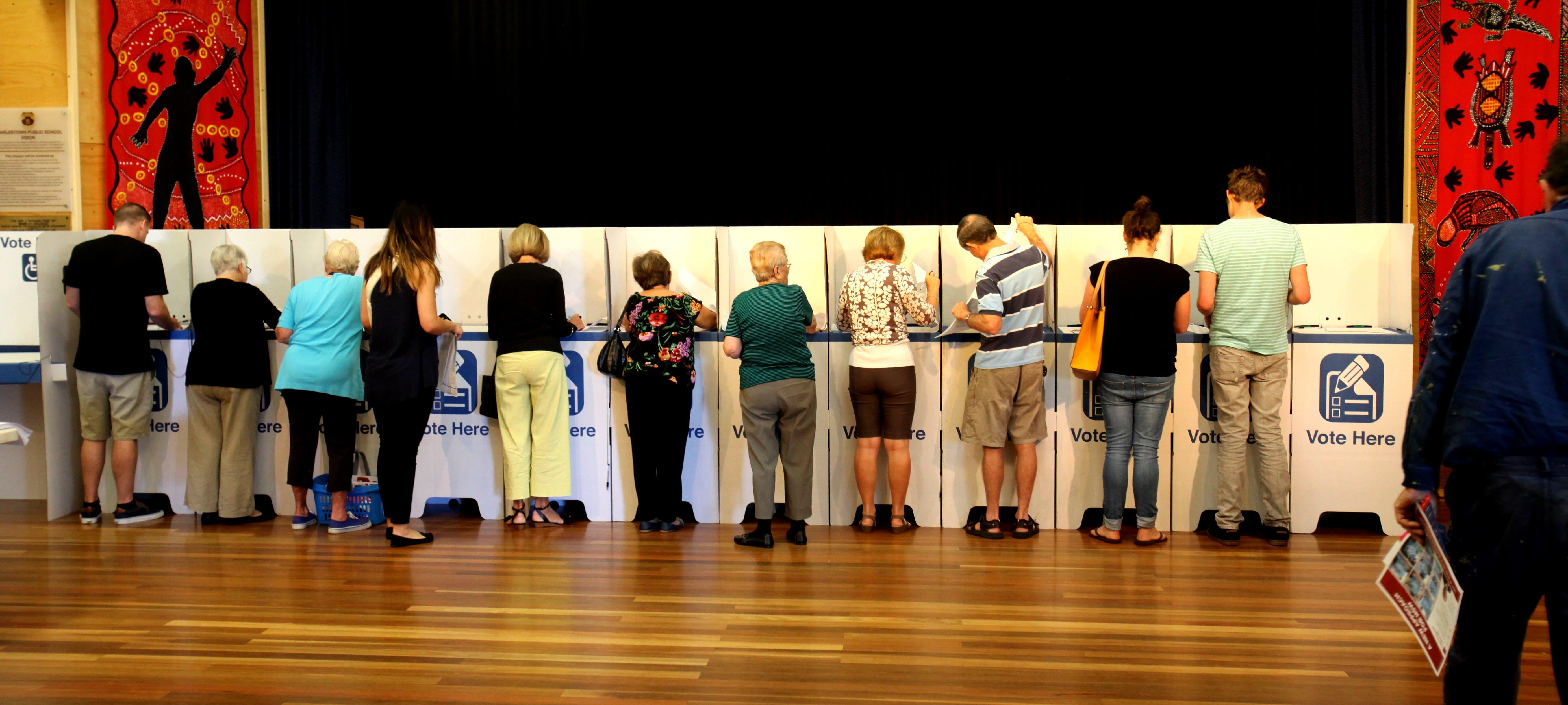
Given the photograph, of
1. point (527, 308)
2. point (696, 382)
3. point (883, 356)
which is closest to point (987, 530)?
point (883, 356)

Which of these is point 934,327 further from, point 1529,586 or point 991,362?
point 1529,586

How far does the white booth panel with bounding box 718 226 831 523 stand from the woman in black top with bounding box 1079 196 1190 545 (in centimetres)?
136

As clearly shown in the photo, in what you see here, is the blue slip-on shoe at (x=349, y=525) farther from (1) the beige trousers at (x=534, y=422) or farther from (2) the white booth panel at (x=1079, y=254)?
(2) the white booth panel at (x=1079, y=254)

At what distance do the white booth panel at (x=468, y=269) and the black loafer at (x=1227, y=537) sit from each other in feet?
11.3

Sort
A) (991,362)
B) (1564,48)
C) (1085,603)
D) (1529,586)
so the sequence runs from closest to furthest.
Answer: (1529,586) → (1085,603) → (991,362) → (1564,48)

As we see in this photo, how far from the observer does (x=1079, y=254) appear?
4938 mm

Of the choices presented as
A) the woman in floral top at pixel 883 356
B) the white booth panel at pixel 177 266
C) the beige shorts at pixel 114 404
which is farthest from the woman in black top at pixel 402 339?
the woman in floral top at pixel 883 356

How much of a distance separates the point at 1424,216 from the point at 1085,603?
379 centimetres

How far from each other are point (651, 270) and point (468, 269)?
1.27 meters

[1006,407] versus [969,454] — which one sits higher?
[1006,407]

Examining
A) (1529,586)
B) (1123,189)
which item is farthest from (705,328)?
(1123,189)

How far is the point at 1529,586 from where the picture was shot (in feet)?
6.34

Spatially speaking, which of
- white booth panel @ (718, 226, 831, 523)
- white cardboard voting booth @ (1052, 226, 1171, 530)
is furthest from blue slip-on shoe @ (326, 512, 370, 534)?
white cardboard voting booth @ (1052, 226, 1171, 530)

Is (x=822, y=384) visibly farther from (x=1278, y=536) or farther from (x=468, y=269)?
(x=1278, y=536)
